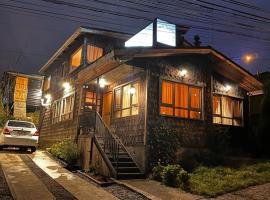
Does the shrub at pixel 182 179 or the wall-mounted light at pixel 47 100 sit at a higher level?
the wall-mounted light at pixel 47 100

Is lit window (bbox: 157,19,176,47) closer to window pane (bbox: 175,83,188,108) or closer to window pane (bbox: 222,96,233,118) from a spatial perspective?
window pane (bbox: 175,83,188,108)

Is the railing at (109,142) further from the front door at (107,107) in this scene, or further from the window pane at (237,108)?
the window pane at (237,108)

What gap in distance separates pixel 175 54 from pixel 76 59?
362 inches

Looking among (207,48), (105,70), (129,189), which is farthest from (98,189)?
(207,48)

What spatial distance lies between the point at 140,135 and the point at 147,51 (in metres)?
3.44

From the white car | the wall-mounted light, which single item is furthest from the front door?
the wall-mounted light

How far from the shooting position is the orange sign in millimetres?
33156

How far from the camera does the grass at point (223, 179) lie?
24.5 ft

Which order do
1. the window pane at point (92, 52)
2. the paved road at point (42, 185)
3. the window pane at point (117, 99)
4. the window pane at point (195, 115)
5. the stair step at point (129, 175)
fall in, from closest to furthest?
the paved road at point (42, 185), the stair step at point (129, 175), the window pane at point (195, 115), the window pane at point (117, 99), the window pane at point (92, 52)

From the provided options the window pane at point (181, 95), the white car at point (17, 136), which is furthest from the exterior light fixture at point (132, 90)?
the white car at point (17, 136)

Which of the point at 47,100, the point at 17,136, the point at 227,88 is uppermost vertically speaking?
the point at 47,100

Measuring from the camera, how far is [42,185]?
7570 mm

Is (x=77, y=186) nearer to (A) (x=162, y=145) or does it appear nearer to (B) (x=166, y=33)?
(A) (x=162, y=145)

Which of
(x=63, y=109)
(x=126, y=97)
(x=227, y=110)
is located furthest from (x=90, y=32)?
(x=227, y=110)
